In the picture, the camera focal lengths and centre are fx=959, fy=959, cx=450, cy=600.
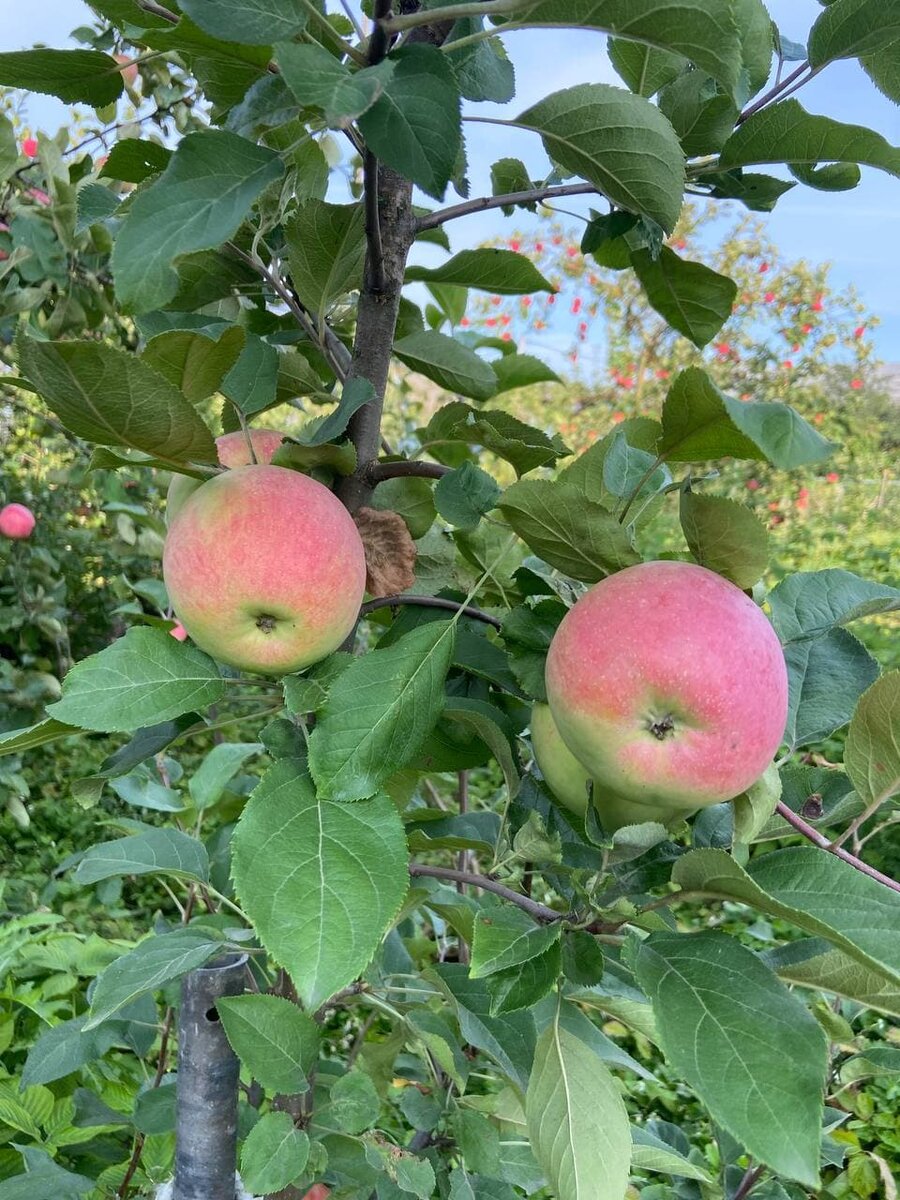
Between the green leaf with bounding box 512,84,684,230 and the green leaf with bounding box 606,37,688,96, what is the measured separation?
168 millimetres

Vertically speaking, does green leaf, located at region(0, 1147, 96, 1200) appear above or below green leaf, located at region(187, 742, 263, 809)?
below

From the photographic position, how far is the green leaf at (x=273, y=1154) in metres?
0.64

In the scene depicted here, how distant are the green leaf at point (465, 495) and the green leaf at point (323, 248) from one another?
184 mm

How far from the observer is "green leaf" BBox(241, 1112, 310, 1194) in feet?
2.08

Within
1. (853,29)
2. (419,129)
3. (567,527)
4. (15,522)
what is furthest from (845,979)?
(15,522)

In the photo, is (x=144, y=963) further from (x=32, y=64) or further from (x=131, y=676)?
(x=32, y=64)

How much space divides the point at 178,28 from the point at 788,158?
1.32ft

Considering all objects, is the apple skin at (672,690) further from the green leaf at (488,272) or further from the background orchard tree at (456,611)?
the green leaf at (488,272)

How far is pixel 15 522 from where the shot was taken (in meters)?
2.23

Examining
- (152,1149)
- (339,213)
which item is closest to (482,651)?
(339,213)

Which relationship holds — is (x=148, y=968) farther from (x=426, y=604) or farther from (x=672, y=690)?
(x=672, y=690)

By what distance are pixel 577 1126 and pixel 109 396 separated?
50 cm

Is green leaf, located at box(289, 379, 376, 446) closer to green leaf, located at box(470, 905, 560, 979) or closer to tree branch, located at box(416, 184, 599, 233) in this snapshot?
tree branch, located at box(416, 184, 599, 233)

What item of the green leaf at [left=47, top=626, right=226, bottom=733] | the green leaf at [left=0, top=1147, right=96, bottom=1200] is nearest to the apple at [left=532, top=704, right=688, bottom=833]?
the green leaf at [left=47, top=626, right=226, bottom=733]
